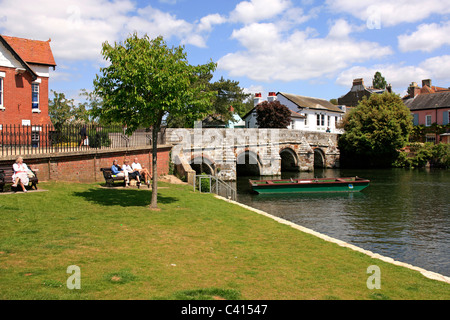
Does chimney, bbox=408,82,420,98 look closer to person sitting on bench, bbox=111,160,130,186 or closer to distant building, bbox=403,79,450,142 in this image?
distant building, bbox=403,79,450,142

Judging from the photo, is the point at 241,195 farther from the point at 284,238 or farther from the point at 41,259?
the point at 41,259

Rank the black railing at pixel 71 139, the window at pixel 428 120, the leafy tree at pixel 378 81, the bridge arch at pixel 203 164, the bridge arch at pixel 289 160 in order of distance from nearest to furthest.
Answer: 1. the black railing at pixel 71 139
2. the bridge arch at pixel 203 164
3. the bridge arch at pixel 289 160
4. the window at pixel 428 120
5. the leafy tree at pixel 378 81

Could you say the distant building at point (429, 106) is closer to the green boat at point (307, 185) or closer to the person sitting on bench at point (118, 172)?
the green boat at point (307, 185)

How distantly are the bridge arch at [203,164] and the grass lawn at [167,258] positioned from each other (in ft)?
66.3

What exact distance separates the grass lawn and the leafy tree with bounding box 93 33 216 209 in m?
3.16

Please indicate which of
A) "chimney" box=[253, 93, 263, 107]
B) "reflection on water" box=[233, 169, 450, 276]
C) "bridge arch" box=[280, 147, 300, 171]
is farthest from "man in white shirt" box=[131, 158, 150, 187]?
"chimney" box=[253, 93, 263, 107]

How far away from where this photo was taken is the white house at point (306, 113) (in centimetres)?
5625

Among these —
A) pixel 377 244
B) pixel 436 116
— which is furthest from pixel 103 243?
pixel 436 116

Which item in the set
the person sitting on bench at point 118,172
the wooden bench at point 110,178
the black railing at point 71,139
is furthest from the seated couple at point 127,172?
the black railing at point 71,139

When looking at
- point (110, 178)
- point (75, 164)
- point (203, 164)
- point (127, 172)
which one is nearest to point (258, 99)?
point (203, 164)

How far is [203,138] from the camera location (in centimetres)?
3381

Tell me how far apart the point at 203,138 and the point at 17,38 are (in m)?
17.1

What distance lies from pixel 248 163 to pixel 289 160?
8.03 m

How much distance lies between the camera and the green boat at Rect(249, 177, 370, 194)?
28472mm
